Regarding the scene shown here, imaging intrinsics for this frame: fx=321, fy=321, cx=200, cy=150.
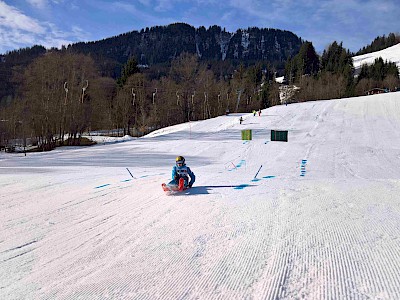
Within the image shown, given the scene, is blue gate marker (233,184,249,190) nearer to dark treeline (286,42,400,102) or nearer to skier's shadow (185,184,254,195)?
skier's shadow (185,184,254,195)

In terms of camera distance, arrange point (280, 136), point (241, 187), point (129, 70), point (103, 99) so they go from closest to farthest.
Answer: point (241, 187) → point (280, 136) → point (103, 99) → point (129, 70)

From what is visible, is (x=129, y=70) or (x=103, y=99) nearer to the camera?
(x=103, y=99)

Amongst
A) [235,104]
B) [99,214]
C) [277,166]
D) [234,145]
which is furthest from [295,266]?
[235,104]

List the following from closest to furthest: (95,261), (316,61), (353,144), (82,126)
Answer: (95,261)
(353,144)
(82,126)
(316,61)

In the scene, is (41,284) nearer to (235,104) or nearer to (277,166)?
(277,166)

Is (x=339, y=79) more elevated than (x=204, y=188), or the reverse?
(x=339, y=79)

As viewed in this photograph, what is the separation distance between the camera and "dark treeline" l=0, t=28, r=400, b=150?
40.0 meters

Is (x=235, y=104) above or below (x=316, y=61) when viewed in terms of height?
below

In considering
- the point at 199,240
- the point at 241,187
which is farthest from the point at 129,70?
the point at 199,240

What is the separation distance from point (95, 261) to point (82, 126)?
41309mm

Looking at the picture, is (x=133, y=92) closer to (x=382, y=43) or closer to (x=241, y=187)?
(x=241, y=187)

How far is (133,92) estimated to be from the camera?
5912cm

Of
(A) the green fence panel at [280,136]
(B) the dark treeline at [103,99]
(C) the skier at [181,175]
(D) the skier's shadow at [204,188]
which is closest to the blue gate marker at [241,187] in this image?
(D) the skier's shadow at [204,188]

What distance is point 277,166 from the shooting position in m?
17.1
